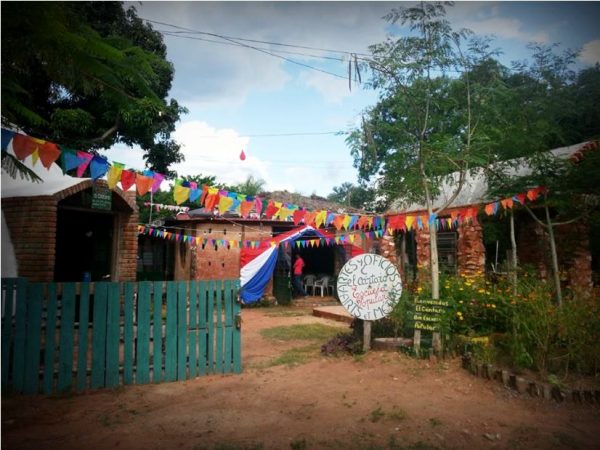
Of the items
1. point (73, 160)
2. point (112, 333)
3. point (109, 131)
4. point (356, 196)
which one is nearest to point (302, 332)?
point (112, 333)

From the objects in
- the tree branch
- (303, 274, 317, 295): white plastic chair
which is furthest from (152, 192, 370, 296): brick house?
the tree branch

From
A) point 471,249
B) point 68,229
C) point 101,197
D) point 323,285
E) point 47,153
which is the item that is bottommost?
point 323,285

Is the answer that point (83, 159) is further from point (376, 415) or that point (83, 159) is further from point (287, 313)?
point (287, 313)

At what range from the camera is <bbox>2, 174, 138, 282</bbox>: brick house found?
6551 millimetres

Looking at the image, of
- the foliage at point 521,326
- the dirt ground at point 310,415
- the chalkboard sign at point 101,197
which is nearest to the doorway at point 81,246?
the chalkboard sign at point 101,197

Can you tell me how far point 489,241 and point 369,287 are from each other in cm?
623

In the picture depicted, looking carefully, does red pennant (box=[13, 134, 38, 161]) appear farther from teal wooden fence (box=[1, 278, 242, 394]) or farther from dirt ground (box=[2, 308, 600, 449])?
dirt ground (box=[2, 308, 600, 449])

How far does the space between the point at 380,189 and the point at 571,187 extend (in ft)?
10.2

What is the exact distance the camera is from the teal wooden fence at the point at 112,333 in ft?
14.6

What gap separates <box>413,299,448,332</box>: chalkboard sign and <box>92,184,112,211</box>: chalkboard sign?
21.1 ft

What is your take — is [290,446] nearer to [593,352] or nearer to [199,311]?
[199,311]

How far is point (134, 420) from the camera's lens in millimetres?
3805

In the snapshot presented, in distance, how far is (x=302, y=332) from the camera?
904 cm

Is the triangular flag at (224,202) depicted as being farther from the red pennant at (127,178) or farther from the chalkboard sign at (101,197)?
the chalkboard sign at (101,197)
